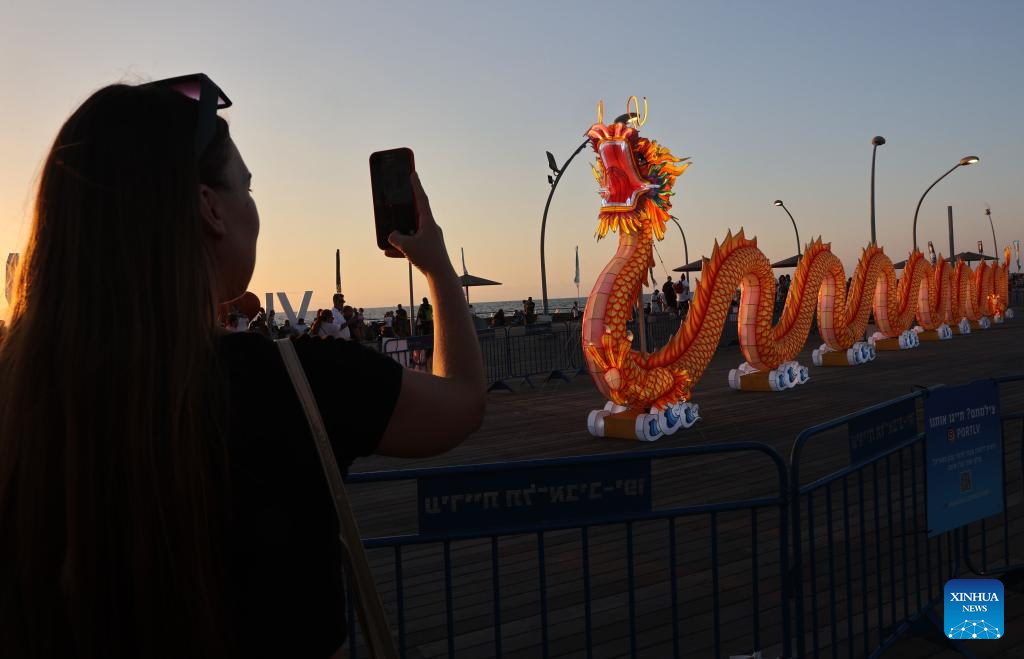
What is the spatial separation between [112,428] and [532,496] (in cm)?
200

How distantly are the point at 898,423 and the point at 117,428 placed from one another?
4.03 metres

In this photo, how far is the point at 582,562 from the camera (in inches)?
193

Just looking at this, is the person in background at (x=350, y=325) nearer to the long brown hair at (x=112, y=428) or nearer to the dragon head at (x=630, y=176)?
the dragon head at (x=630, y=176)

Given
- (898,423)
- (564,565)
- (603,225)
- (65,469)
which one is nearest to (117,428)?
(65,469)

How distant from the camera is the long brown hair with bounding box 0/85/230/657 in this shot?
3.41 feet

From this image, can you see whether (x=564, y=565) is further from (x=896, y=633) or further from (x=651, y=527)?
(x=896, y=633)

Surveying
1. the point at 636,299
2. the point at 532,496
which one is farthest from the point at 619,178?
the point at 532,496

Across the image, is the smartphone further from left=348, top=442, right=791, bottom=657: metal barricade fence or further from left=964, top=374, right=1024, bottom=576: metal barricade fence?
left=964, top=374, right=1024, bottom=576: metal barricade fence

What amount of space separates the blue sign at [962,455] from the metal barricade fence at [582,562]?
81 centimetres

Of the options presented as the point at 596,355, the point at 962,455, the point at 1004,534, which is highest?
the point at 596,355

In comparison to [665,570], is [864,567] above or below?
above

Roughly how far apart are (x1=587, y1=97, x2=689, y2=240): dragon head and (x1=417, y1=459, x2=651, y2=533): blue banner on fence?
7002 millimetres

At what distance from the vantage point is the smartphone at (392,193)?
5.01 ft

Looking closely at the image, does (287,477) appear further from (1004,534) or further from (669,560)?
(1004,534)
